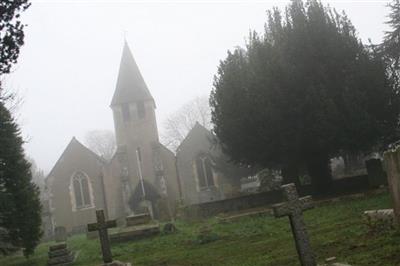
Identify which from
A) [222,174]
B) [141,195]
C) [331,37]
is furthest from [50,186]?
[331,37]

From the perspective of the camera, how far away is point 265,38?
2194 cm

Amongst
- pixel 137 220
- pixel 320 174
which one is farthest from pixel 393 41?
pixel 137 220

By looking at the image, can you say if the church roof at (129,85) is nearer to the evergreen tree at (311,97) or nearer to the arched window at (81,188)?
the arched window at (81,188)

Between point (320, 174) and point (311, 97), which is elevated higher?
point (311, 97)

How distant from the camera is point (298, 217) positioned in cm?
656

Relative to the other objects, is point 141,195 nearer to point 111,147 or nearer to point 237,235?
point 237,235

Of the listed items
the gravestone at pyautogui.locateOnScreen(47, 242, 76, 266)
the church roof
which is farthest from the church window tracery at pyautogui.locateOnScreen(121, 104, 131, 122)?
the gravestone at pyautogui.locateOnScreen(47, 242, 76, 266)

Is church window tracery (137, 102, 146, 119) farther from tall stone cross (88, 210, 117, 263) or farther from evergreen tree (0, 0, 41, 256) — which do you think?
tall stone cross (88, 210, 117, 263)

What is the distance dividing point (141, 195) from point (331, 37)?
2100 cm

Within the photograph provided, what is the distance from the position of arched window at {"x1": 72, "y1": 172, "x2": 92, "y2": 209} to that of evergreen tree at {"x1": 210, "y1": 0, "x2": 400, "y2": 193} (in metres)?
19.2

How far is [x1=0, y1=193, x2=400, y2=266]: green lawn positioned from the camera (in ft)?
23.5

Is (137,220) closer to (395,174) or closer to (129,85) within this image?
(395,174)

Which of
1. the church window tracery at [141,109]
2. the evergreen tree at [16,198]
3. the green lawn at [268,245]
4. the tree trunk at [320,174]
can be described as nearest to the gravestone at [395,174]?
the green lawn at [268,245]

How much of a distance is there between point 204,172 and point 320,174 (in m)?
16.8
